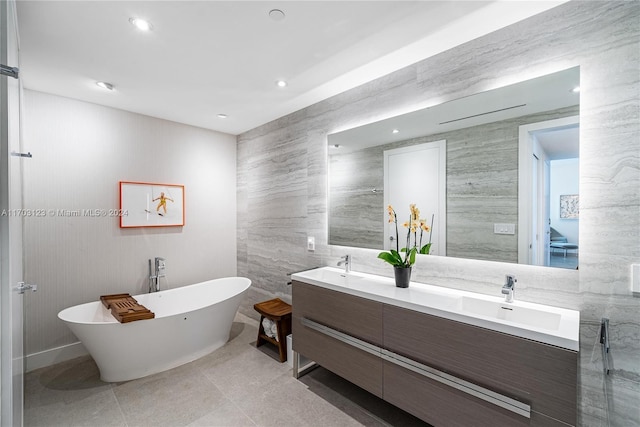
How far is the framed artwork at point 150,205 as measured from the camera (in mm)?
3023

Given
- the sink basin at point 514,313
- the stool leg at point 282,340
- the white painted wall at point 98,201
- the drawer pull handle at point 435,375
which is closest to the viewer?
the drawer pull handle at point 435,375

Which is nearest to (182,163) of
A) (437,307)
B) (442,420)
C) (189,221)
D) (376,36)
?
(189,221)

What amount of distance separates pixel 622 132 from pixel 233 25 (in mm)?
2128

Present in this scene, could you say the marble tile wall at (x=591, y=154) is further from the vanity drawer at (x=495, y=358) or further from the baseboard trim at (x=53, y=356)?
the baseboard trim at (x=53, y=356)

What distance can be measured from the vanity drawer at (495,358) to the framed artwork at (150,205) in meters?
2.83

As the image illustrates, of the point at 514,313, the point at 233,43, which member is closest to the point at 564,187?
the point at 514,313

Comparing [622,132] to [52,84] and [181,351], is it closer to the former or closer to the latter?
[181,351]

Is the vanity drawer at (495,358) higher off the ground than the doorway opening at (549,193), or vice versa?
the doorway opening at (549,193)

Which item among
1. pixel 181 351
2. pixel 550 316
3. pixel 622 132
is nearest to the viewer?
pixel 622 132

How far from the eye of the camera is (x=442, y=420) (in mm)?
1505

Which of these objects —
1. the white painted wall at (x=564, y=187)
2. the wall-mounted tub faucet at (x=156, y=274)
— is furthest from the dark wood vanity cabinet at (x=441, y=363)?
the wall-mounted tub faucet at (x=156, y=274)

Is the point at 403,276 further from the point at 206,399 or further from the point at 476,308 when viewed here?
the point at 206,399

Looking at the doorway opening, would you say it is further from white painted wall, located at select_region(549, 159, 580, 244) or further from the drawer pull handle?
the drawer pull handle

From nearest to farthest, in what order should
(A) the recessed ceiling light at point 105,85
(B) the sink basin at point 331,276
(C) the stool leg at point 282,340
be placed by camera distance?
1. (B) the sink basin at point 331,276
2. (A) the recessed ceiling light at point 105,85
3. (C) the stool leg at point 282,340
